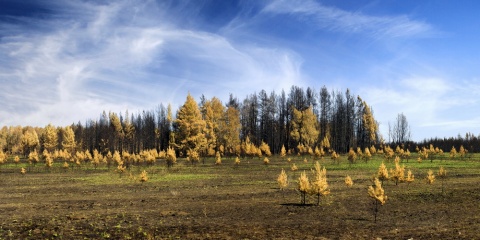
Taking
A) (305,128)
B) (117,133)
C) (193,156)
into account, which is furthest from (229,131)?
(117,133)

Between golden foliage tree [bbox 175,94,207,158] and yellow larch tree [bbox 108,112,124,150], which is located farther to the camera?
yellow larch tree [bbox 108,112,124,150]

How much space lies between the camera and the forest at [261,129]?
64.2m

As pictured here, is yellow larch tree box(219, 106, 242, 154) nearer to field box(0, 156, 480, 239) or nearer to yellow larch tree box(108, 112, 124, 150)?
field box(0, 156, 480, 239)

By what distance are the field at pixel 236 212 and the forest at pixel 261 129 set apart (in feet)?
110

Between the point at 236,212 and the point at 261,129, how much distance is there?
2965 inches

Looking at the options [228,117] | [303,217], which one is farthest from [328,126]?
[303,217]

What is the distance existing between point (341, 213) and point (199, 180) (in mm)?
18288

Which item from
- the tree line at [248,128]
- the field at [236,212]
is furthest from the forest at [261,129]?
the field at [236,212]

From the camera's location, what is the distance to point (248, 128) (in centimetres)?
9156

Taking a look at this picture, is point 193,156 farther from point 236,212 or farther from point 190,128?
point 236,212

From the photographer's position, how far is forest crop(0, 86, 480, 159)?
64.2 metres

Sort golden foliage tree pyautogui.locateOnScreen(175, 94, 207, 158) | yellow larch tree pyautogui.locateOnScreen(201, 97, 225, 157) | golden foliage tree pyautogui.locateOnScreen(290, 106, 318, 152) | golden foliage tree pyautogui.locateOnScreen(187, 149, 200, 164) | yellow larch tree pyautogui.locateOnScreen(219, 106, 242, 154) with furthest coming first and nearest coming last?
golden foliage tree pyautogui.locateOnScreen(290, 106, 318, 152) → yellow larch tree pyautogui.locateOnScreen(219, 106, 242, 154) → yellow larch tree pyautogui.locateOnScreen(201, 97, 225, 157) → golden foliage tree pyautogui.locateOnScreen(175, 94, 207, 158) → golden foliage tree pyautogui.locateOnScreen(187, 149, 200, 164)

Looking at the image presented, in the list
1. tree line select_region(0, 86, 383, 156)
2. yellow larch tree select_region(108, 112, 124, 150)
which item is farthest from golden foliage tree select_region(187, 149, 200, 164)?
yellow larch tree select_region(108, 112, 124, 150)

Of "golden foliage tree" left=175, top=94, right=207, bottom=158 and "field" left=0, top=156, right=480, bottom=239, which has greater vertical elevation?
"golden foliage tree" left=175, top=94, right=207, bottom=158
